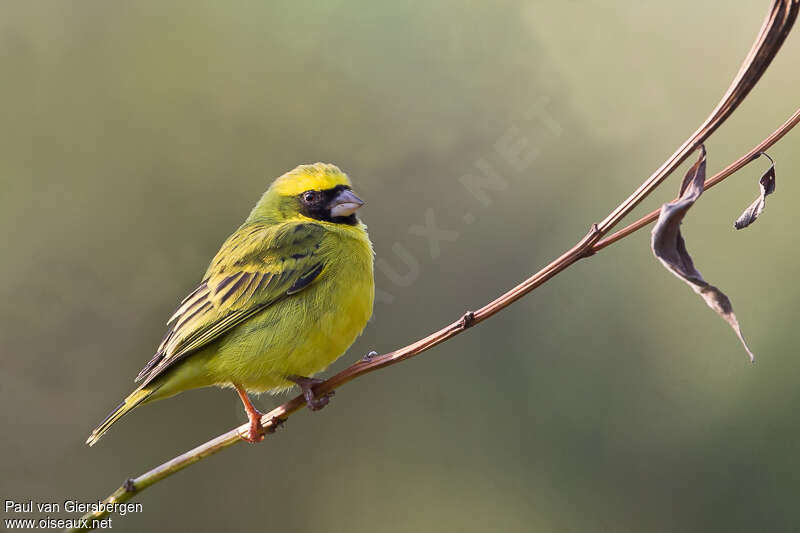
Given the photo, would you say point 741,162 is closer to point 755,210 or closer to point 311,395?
point 755,210

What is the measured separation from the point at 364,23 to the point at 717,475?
4.95 meters

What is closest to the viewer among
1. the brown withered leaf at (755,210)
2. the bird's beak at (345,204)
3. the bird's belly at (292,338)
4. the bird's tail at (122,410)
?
the brown withered leaf at (755,210)

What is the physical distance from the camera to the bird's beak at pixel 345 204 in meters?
4.07

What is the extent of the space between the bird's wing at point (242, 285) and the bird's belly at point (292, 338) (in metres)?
0.06

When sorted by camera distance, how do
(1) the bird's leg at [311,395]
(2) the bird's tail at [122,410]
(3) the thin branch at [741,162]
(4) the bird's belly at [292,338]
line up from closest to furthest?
(3) the thin branch at [741,162], (1) the bird's leg at [311,395], (2) the bird's tail at [122,410], (4) the bird's belly at [292,338]

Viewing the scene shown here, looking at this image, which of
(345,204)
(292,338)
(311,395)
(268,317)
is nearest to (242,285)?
(268,317)

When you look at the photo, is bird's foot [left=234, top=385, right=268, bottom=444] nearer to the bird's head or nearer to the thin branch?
the bird's head

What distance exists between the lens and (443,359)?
20.6 feet

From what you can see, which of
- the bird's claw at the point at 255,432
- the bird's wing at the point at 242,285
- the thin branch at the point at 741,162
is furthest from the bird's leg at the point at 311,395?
the thin branch at the point at 741,162

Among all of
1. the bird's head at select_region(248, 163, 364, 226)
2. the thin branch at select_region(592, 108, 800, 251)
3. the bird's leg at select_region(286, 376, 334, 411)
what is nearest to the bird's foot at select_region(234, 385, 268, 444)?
the bird's leg at select_region(286, 376, 334, 411)

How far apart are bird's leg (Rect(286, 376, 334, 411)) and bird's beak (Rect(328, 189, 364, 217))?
98cm

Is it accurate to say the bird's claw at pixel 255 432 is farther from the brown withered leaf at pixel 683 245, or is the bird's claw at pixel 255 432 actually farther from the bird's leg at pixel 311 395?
the brown withered leaf at pixel 683 245

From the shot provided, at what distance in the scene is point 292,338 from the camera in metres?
3.47

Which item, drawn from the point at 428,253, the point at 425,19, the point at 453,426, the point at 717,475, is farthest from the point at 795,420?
the point at 425,19
